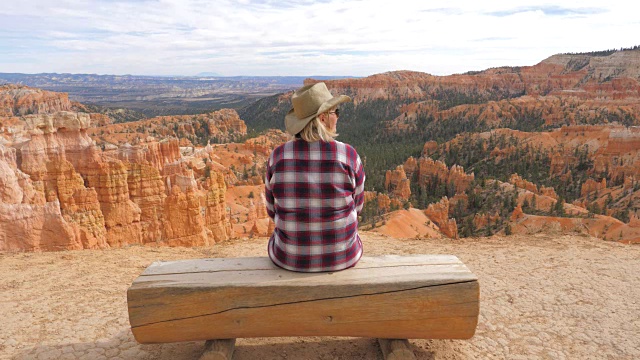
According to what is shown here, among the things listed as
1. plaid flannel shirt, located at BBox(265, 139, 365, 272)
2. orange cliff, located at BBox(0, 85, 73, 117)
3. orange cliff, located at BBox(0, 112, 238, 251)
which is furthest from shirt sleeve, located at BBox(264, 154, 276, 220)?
orange cliff, located at BBox(0, 85, 73, 117)

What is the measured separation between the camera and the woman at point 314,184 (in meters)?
2.81

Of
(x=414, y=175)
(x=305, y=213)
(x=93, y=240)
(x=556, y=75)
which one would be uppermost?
(x=556, y=75)

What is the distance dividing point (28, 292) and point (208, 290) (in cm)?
347

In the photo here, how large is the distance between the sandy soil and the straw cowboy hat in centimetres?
186

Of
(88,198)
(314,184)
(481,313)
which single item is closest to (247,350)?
(314,184)

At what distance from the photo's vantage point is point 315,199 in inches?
111

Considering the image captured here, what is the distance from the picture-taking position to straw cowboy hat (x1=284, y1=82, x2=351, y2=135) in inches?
109

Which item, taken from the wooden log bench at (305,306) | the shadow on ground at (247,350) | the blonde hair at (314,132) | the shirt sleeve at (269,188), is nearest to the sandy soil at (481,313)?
the shadow on ground at (247,350)

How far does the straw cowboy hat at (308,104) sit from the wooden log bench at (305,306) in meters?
1.12

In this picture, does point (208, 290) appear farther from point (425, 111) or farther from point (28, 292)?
point (425, 111)

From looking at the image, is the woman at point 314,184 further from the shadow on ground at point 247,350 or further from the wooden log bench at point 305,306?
the shadow on ground at point 247,350

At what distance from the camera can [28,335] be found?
3793 mm

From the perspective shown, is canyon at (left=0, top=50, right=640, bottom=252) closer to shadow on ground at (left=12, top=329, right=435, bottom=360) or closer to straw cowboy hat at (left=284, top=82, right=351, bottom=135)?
shadow on ground at (left=12, top=329, right=435, bottom=360)

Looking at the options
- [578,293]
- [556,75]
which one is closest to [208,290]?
[578,293]
